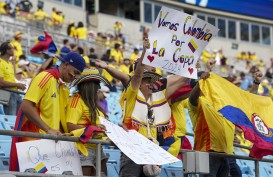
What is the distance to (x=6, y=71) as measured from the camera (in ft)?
32.9

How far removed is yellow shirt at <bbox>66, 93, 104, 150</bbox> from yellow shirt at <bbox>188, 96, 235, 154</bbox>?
142 cm

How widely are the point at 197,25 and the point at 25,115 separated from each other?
2.18m

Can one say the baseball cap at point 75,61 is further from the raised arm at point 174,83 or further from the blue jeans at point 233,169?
the blue jeans at point 233,169

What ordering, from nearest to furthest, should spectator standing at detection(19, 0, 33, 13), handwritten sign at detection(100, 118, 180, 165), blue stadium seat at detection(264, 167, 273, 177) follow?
1. handwritten sign at detection(100, 118, 180, 165)
2. blue stadium seat at detection(264, 167, 273, 177)
3. spectator standing at detection(19, 0, 33, 13)

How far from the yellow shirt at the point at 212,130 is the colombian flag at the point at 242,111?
10 centimetres

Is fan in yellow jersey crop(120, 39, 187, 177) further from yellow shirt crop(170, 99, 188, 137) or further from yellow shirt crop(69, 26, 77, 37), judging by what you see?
yellow shirt crop(69, 26, 77, 37)

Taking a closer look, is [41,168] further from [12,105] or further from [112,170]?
[12,105]

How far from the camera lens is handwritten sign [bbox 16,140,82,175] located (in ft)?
19.7

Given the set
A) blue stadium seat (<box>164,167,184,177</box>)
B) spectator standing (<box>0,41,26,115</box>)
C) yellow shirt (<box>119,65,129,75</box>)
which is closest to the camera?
blue stadium seat (<box>164,167,184,177</box>)

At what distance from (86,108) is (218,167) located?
174 centimetres

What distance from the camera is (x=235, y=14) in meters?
38.5

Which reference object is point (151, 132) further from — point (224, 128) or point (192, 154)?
point (224, 128)

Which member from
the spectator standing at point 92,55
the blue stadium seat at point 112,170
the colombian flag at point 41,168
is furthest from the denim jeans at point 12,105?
the spectator standing at point 92,55

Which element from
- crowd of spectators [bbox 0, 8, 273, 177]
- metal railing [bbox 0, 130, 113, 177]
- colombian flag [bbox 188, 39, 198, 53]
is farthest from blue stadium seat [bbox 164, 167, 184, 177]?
metal railing [bbox 0, 130, 113, 177]
